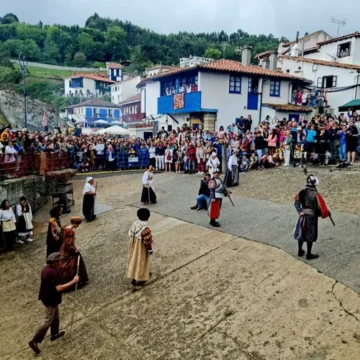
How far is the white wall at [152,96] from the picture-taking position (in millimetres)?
28875

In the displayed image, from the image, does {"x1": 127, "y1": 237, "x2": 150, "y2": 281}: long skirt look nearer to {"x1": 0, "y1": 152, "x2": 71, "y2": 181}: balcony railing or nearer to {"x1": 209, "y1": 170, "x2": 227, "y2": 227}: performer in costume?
{"x1": 209, "y1": 170, "x2": 227, "y2": 227}: performer in costume

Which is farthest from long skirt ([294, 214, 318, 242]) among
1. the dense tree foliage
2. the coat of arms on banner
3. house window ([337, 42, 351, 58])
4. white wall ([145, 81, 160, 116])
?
the dense tree foliage

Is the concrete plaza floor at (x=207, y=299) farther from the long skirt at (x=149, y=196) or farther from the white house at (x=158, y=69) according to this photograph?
the white house at (x=158, y=69)

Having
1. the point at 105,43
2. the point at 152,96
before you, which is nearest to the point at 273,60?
the point at 152,96

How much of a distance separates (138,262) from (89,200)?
15.8 feet

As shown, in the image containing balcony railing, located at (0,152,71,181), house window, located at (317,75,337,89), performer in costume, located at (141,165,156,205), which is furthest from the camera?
house window, located at (317,75,337,89)

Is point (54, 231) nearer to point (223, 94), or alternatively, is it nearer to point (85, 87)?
point (223, 94)

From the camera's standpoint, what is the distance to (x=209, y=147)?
15.6m

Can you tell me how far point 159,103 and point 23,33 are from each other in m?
97.6

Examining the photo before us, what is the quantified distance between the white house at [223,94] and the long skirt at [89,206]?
14.0 m

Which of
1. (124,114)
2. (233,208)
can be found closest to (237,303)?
(233,208)

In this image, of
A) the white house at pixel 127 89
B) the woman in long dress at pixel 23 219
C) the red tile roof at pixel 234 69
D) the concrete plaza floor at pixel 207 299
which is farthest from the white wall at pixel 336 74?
the white house at pixel 127 89

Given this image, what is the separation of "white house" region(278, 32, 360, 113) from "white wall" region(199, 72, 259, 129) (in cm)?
658

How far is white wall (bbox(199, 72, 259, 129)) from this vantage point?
23016mm
